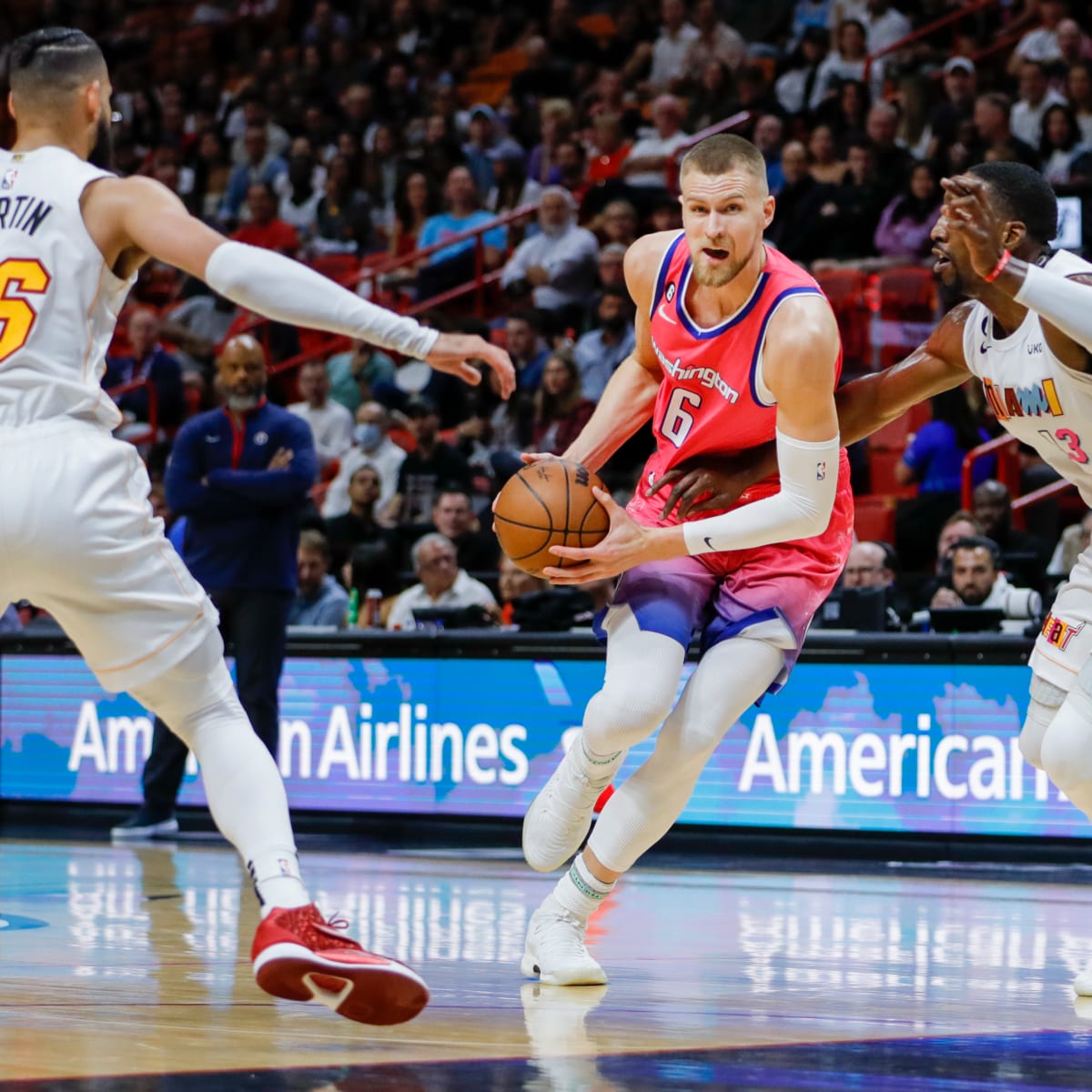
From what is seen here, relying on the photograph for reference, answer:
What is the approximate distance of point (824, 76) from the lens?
14.8 m

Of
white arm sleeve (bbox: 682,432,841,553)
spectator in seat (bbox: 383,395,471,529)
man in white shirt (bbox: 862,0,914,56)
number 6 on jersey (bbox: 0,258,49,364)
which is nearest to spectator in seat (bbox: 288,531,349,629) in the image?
spectator in seat (bbox: 383,395,471,529)

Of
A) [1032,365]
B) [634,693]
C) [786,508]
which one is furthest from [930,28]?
[634,693]

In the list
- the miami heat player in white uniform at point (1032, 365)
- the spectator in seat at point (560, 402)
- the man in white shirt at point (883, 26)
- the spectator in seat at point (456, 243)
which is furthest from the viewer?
the spectator in seat at point (456, 243)

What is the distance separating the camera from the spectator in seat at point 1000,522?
1019 centimetres

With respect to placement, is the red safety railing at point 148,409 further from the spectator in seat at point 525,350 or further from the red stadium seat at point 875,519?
the red stadium seat at point 875,519

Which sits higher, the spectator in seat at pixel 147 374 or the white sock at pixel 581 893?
the spectator in seat at pixel 147 374

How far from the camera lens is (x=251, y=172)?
58.5 feet

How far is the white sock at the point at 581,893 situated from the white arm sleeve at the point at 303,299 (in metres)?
1.74

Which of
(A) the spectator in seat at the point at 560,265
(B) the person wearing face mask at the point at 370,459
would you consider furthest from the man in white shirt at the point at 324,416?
(A) the spectator in seat at the point at 560,265

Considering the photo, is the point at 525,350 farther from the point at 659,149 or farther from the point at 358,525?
the point at 659,149

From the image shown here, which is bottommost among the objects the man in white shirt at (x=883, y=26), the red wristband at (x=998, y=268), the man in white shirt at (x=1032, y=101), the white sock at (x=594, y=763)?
the white sock at (x=594, y=763)

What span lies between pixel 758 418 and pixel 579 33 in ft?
42.6

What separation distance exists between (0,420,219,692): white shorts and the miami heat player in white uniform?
1958 mm

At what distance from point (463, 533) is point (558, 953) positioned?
6449mm
